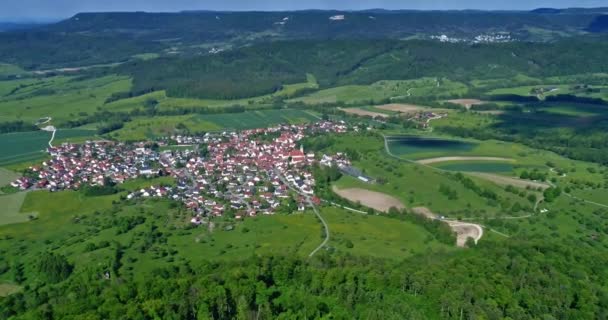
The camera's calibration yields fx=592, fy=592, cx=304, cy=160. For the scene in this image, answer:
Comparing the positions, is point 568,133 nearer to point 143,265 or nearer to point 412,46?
point 143,265

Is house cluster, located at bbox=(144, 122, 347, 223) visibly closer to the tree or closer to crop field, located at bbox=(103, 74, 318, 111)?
the tree

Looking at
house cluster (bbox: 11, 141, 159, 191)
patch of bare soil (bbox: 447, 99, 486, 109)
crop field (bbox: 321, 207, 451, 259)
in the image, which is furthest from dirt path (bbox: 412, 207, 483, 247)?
patch of bare soil (bbox: 447, 99, 486, 109)

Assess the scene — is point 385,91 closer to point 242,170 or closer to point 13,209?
point 242,170

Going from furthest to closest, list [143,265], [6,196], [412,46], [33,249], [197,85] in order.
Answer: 1. [412,46]
2. [197,85]
3. [6,196]
4. [33,249]
5. [143,265]

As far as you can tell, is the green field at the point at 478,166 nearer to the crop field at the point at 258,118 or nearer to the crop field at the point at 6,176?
the crop field at the point at 258,118

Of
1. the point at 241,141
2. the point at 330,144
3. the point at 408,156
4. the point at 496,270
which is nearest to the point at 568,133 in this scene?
the point at 408,156

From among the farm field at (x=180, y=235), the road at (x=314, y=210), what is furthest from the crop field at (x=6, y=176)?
the road at (x=314, y=210)

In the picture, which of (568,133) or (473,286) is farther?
(568,133)
